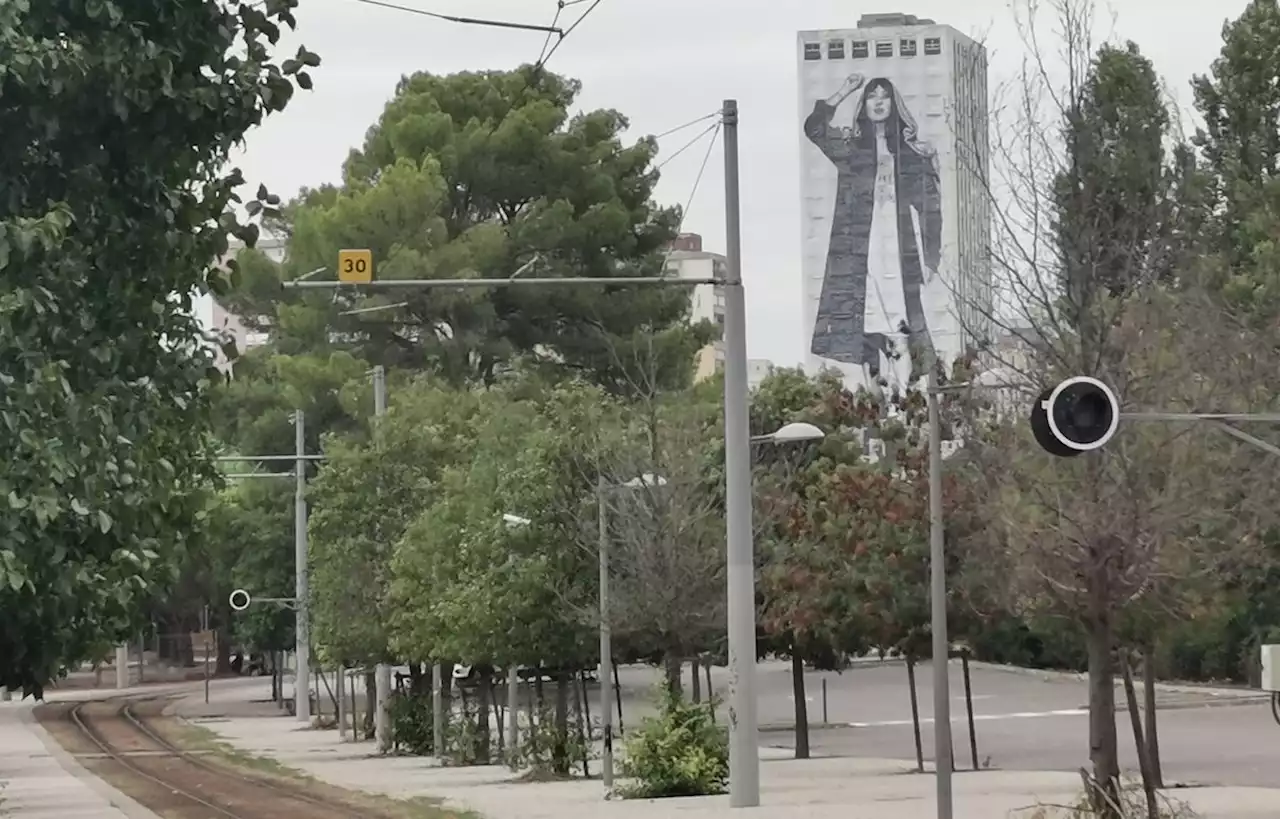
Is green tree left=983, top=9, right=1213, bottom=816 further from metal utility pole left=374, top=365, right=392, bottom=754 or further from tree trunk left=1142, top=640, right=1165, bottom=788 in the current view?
metal utility pole left=374, top=365, right=392, bottom=754

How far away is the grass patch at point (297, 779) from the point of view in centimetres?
3147

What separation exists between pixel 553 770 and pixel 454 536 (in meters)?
4.93

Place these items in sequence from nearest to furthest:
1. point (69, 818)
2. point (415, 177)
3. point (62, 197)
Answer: point (62, 197), point (69, 818), point (415, 177)

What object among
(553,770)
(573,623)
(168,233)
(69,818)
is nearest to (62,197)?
(168,233)

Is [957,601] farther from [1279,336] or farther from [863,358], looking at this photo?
[863,358]

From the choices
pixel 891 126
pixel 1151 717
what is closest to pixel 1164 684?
pixel 1151 717

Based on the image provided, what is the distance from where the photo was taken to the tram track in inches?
1331

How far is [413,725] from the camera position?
4994 cm

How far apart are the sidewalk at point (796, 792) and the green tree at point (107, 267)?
50.2 feet

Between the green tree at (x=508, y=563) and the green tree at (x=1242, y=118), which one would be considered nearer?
the green tree at (x=508, y=563)

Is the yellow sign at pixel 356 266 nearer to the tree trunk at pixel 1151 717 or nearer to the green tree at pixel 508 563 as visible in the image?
the tree trunk at pixel 1151 717

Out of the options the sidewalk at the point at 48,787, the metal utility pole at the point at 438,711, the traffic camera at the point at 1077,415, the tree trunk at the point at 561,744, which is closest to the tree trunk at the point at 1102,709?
the traffic camera at the point at 1077,415

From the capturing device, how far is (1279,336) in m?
35.2

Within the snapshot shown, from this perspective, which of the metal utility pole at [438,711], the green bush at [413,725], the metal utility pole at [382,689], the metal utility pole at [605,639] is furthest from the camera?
the metal utility pole at [382,689]
